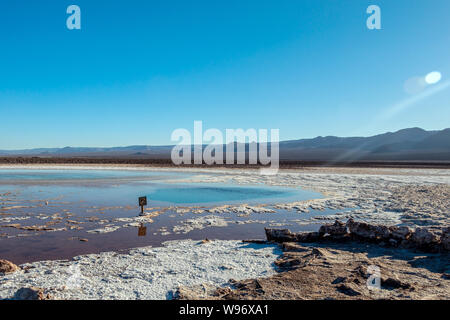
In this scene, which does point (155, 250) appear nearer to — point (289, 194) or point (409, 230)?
point (409, 230)

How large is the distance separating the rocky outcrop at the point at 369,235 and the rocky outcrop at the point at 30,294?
4.18 m

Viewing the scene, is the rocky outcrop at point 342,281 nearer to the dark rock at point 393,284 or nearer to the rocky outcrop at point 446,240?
the dark rock at point 393,284

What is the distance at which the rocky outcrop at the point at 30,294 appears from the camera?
144 inches

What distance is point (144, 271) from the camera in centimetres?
475

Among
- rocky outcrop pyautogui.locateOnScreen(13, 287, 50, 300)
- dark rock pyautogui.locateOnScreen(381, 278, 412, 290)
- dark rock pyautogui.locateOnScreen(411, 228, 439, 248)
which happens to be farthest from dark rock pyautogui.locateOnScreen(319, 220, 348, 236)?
rocky outcrop pyautogui.locateOnScreen(13, 287, 50, 300)

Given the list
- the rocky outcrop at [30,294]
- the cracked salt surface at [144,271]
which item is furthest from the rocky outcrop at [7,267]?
the rocky outcrop at [30,294]

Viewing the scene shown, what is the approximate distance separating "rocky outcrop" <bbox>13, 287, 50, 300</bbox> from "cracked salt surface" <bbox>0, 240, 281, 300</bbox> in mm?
153

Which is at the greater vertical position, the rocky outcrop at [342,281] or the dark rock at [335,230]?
the dark rock at [335,230]

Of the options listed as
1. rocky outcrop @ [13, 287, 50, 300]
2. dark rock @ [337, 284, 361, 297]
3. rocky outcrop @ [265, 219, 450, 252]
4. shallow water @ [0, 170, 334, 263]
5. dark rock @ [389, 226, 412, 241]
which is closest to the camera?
rocky outcrop @ [13, 287, 50, 300]

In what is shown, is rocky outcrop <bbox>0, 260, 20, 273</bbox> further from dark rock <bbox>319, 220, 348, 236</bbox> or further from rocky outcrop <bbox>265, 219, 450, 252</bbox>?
dark rock <bbox>319, 220, 348, 236</bbox>

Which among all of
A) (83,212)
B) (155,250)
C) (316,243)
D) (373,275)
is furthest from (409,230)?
(83,212)

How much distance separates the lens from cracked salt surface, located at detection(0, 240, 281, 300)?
4.05 meters
